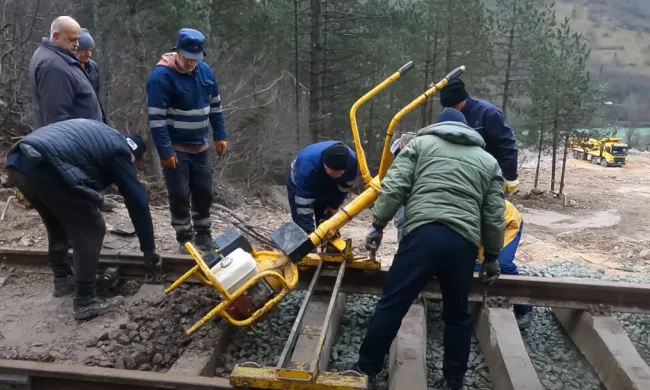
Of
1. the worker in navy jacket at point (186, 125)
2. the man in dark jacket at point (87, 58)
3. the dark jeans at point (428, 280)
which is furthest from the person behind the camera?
the man in dark jacket at point (87, 58)

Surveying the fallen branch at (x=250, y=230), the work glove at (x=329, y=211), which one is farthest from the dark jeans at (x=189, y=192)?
the work glove at (x=329, y=211)

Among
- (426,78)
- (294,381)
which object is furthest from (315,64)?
(294,381)

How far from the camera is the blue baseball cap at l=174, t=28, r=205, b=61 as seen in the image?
417 centimetres

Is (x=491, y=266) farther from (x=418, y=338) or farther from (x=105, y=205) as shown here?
(x=105, y=205)

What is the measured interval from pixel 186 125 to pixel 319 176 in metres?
1.26

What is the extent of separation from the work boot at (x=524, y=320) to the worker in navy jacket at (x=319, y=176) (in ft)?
5.68

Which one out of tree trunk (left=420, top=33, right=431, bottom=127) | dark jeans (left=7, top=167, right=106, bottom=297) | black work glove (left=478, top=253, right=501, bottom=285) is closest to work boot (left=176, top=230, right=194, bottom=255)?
dark jeans (left=7, top=167, right=106, bottom=297)

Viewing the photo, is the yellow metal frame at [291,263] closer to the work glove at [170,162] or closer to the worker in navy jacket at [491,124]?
the worker in navy jacket at [491,124]

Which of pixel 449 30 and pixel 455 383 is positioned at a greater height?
pixel 449 30

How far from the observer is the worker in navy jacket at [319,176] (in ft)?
13.4

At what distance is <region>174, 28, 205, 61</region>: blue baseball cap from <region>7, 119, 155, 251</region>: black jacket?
967 mm

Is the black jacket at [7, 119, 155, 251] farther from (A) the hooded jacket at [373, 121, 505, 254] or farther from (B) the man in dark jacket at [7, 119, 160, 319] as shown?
(A) the hooded jacket at [373, 121, 505, 254]

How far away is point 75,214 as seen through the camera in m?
3.63

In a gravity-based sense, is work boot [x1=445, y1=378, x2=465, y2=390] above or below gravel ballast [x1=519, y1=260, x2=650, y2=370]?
above
